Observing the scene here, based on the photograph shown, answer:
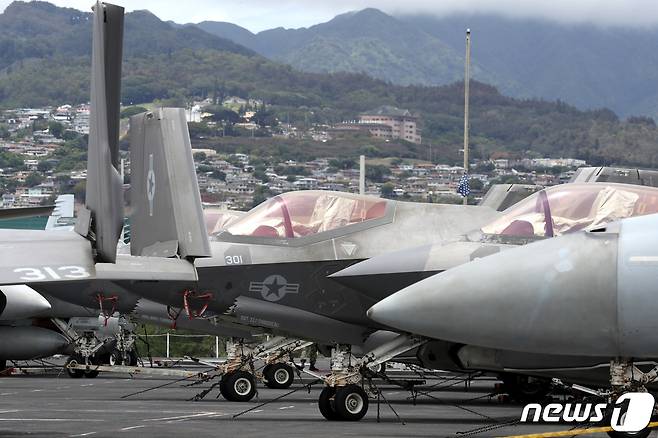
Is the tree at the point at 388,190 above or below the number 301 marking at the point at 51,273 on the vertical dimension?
below

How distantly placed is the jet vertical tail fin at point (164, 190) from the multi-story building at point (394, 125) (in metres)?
159

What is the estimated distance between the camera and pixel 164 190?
14836 millimetres

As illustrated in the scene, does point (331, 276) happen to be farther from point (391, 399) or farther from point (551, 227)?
point (391, 399)

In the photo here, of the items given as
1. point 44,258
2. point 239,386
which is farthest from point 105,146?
point 239,386

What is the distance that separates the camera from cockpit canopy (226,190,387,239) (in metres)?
18.9

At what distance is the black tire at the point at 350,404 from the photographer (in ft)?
54.6

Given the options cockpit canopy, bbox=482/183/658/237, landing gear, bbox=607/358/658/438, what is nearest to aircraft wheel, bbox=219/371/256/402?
cockpit canopy, bbox=482/183/658/237

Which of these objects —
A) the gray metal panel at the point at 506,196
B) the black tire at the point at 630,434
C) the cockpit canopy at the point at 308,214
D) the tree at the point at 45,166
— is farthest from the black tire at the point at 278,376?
the tree at the point at 45,166

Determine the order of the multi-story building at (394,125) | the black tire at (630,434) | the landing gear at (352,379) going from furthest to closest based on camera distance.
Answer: the multi-story building at (394,125), the landing gear at (352,379), the black tire at (630,434)

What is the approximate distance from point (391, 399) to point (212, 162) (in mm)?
120783

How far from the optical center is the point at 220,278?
1845cm

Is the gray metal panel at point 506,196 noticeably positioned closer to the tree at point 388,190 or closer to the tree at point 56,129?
the tree at point 388,190

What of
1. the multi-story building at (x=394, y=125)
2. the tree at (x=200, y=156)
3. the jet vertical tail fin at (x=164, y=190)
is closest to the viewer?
the jet vertical tail fin at (x=164, y=190)

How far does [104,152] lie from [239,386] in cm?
917
